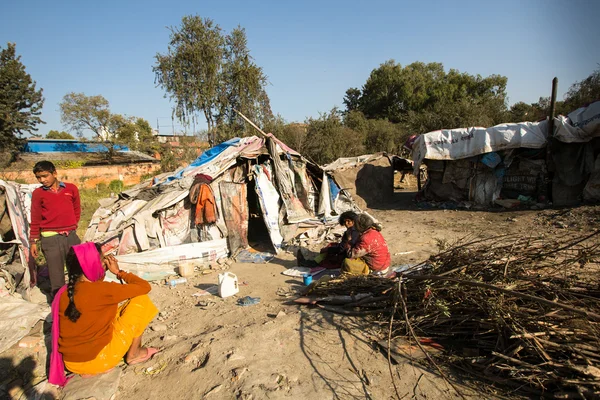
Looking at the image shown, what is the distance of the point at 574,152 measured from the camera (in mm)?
8109

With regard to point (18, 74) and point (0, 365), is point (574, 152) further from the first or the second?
point (18, 74)

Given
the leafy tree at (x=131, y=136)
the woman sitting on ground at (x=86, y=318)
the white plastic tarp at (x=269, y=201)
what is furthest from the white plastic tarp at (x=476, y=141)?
the leafy tree at (x=131, y=136)

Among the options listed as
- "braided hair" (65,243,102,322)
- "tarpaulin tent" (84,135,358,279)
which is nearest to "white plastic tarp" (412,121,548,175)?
"tarpaulin tent" (84,135,358,279)

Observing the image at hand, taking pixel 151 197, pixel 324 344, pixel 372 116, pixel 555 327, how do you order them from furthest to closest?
pixel 372 116, pixel 151 197, pixel 324 344, pixel 555 327

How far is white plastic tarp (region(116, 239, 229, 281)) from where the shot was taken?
5297 millimetres

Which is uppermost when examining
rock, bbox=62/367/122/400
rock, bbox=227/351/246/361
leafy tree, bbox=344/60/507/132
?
leafy tree, bbox=344/60/507/132

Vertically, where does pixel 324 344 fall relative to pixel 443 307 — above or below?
below

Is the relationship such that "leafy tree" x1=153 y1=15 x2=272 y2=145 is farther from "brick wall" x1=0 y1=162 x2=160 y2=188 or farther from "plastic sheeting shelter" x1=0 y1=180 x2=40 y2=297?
"plastic sheeting shelter" x1=0 y1=180 x2=40 y2=297

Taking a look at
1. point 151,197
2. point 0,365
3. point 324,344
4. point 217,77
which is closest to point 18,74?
point 217,77

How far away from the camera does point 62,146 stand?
33156 mm

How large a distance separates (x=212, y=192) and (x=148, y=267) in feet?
5.50

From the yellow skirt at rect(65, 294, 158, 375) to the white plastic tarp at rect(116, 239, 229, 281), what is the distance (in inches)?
103

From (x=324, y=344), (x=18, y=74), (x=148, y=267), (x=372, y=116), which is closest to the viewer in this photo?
(x=324, y=344)

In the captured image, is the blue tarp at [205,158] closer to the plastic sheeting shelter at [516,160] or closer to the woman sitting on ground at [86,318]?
the woman sitting on ground at [86,318]
